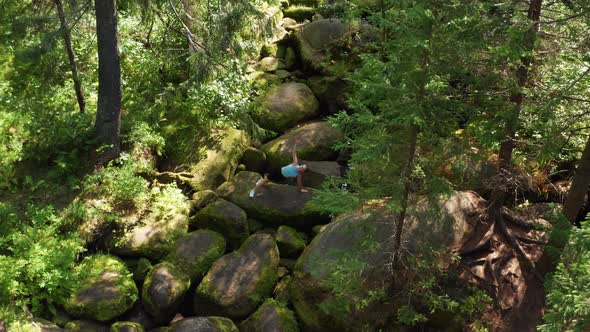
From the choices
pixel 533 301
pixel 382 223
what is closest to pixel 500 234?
pixel 533 301

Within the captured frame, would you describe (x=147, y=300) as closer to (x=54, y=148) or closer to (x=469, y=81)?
(x=54, y=148)

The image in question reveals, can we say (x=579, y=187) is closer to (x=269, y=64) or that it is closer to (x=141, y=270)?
(x=141, y=270)

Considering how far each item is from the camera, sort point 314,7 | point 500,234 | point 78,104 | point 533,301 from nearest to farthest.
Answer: point 533,301
point 500,234
point 78,104
point 314,7

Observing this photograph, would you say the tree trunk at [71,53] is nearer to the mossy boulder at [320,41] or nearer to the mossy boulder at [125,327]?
the mossy boulder at [125,327]

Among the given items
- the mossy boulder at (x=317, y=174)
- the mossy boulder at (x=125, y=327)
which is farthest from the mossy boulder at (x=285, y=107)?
the mossy boulder at (x=125, y=327)

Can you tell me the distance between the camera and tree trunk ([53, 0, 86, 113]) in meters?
11.9

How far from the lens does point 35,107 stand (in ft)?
42.9

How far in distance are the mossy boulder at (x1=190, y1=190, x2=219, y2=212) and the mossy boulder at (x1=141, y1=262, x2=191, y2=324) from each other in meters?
1.92

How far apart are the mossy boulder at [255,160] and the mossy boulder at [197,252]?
102 inches

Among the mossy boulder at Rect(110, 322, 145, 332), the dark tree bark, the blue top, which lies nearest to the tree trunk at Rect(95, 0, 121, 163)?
the blue top

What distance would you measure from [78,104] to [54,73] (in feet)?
3.70

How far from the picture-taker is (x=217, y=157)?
13297 mm

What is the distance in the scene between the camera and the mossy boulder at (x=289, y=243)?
36.7 feet

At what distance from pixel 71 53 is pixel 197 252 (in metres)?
6.11
